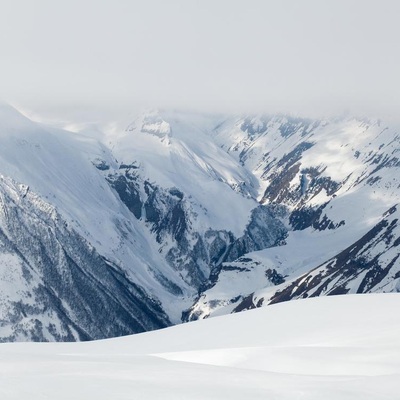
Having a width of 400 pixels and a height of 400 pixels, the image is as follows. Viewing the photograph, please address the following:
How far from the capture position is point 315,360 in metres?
35.4

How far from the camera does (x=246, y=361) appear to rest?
36438 millimetres

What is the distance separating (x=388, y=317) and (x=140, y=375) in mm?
26438

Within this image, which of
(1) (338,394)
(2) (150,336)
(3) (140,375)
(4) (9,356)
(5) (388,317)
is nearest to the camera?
(1) (338,394)

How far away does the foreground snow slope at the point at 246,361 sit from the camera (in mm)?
24516

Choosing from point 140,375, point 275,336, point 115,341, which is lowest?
point 115,341

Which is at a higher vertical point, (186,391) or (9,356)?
(186,391)

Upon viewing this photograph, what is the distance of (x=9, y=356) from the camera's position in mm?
34812

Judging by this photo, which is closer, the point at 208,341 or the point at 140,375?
the point at 140,375

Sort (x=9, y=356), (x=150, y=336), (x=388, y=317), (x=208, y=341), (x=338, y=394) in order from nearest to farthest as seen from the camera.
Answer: (x=338, y=394), (x=9, y=356), (x=388, y=317), (x=208, y=341), (x=150, y=336)

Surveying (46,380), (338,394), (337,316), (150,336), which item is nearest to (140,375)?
(46,380)

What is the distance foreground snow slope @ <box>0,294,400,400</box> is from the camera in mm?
24516

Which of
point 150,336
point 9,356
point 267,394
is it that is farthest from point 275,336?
point 267,394

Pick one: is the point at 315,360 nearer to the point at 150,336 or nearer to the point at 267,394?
the point at 267,394

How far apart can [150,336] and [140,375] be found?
3324cm
